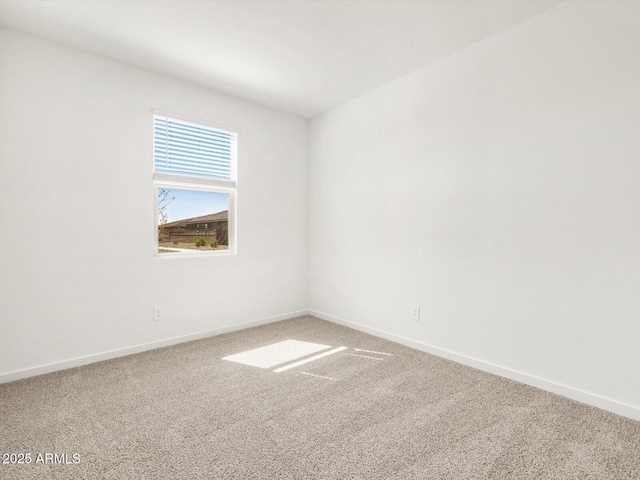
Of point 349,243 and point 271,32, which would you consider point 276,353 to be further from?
point 271,32

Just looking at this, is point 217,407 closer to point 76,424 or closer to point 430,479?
point 76,424

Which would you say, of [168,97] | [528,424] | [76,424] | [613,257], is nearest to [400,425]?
[528,424]

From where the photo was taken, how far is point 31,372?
248 centimetres

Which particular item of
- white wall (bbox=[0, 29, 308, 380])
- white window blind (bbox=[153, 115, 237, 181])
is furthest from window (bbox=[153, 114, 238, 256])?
white wall (bbox=[0, 29, 308, 380])

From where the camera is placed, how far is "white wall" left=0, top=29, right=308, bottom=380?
242 cm

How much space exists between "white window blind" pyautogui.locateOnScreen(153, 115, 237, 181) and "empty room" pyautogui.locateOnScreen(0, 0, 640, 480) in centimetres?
2

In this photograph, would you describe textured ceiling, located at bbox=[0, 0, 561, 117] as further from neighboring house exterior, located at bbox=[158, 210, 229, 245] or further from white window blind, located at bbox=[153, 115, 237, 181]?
neighboring house exterior, located at bbox=[158, 210, 229, 245]

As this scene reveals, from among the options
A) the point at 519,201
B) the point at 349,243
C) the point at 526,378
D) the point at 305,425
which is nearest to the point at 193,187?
the point at 349,243

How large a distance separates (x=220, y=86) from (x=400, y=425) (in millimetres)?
3334

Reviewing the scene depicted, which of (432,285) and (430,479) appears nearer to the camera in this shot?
(430,479)

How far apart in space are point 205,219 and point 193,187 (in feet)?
1.20

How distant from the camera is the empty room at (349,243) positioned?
181 centimetres

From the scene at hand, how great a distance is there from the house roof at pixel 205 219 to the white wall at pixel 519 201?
4.97 ft

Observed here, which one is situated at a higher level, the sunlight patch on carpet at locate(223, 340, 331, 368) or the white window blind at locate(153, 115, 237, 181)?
the white window blind at locate(153, 115, 237, 181)
